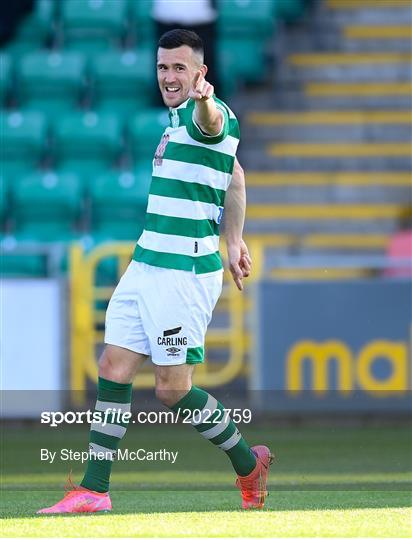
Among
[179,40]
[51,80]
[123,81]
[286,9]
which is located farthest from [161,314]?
[286,9]

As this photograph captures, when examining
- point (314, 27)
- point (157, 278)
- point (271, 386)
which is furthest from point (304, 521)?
point (314, 27)

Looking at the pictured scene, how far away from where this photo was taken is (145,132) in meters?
12.6

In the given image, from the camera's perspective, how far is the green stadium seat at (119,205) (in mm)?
12039

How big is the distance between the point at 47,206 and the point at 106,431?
713 cm

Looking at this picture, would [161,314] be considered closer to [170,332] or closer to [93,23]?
[170,332]

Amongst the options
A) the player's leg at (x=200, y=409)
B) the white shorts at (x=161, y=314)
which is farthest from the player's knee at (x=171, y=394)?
the white shorts at (x=161, y=314)

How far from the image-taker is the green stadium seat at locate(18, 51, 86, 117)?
13.2m

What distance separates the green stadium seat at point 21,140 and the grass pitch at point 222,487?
3819 mm

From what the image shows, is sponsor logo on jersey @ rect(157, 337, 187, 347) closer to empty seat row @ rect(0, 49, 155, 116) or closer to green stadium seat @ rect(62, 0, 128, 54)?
empty seat row @ rect(0, 49, 155, 116)

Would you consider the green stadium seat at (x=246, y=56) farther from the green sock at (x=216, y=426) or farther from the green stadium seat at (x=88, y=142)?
the green sock at (x=216, y=426)

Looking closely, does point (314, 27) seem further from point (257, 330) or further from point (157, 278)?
point (157, 278)

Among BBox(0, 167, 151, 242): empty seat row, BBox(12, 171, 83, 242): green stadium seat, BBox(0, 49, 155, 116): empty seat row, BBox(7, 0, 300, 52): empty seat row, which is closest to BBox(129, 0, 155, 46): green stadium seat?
BBox(7, 0, 300, 52): empty seat row

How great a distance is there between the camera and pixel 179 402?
5.31 m

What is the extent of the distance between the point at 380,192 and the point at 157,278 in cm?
803
